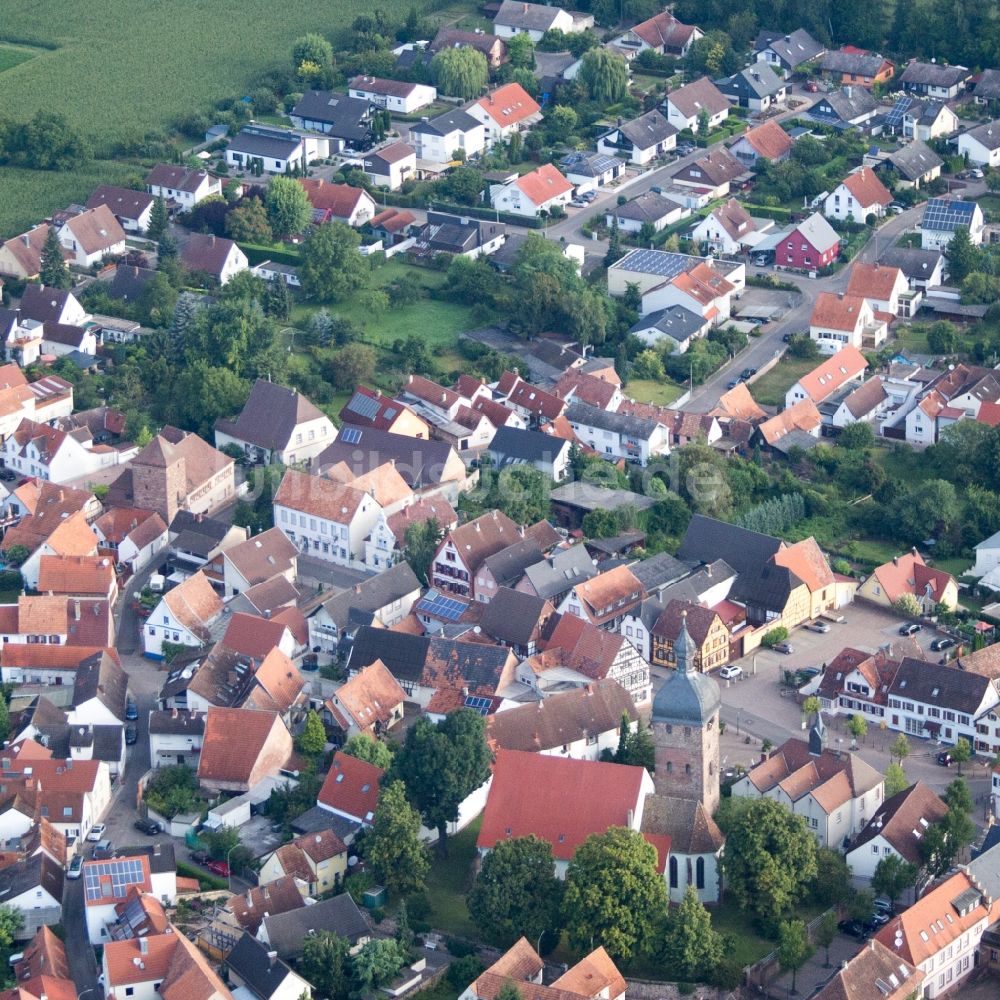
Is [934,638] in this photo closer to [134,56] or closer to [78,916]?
[78,916]

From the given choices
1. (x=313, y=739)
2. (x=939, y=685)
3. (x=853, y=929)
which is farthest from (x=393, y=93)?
(x=853, y=929)

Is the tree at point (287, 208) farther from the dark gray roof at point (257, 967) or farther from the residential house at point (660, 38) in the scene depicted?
the dark gray roof at point (257, 967)

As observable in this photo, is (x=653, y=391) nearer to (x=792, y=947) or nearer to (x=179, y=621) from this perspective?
(x=179, y=621)

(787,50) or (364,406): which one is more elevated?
(787,50)

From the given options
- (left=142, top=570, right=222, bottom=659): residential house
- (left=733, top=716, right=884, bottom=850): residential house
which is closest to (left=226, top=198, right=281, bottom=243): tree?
(left=142, top=570, right=222, bottom=659): residential house

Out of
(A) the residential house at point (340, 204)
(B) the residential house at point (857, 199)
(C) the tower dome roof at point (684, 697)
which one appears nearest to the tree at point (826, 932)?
(C) the tower dome roof at point (684, 697)

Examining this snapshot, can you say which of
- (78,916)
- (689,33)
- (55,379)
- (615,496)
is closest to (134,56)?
(689,33)
